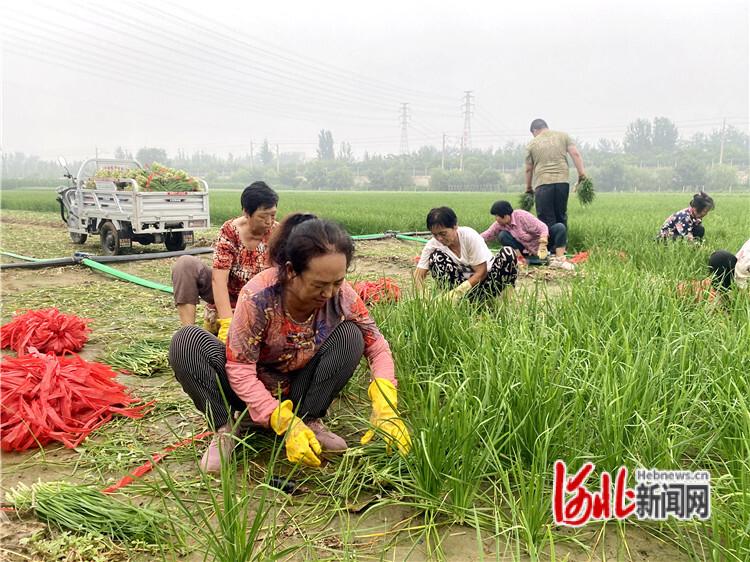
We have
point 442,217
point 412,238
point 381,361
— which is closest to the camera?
point 381,361

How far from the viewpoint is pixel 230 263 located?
3.12 meters

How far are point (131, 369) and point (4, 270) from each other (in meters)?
4.20

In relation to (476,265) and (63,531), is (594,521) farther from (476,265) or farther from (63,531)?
(476,265)

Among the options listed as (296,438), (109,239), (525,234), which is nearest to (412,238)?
(525,234)

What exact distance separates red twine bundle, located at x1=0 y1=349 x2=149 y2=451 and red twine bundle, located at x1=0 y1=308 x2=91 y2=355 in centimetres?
65

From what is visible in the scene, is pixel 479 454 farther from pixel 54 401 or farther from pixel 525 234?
pixel 525 234

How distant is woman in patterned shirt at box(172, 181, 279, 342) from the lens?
3002 mm

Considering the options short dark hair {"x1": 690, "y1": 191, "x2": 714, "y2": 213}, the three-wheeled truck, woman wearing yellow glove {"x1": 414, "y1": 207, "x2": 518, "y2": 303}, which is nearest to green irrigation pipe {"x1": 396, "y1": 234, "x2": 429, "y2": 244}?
the three-wheeled truck

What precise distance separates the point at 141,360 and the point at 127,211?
5170 mm

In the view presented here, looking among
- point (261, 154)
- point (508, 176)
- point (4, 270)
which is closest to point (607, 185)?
point (508, 176)

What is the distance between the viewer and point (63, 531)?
1.56 metres

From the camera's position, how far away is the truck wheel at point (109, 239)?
7.86m

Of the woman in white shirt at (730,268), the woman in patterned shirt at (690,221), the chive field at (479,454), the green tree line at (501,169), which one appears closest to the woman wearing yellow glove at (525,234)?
the woman in patterned shirt at (690,221)

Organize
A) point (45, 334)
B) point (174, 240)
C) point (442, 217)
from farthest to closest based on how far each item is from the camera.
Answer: point (174, 240) < point (442, 217) < point (45, 334)
